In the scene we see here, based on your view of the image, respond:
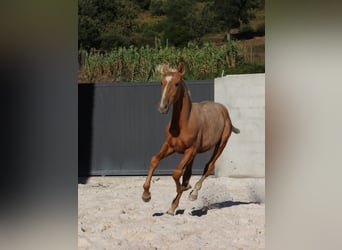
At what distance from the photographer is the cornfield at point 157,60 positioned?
5.66m

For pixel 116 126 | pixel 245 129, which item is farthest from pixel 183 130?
pixel 116 126

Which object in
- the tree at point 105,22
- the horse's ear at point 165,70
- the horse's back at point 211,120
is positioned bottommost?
the horse's back at point 211,120

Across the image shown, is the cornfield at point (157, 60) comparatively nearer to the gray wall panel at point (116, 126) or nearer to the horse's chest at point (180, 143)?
the gray wall panel at point (116, 126)

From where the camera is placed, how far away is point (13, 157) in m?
3.24

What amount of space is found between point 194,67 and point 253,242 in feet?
6.92

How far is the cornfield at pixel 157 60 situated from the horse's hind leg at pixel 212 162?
0.70 metres

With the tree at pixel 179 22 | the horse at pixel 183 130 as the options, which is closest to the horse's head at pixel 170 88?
the horse at pixel 183 130

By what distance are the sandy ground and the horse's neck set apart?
45 cm

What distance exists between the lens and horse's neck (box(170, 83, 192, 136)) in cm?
473

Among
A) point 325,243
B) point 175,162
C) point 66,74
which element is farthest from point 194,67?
point 325,243

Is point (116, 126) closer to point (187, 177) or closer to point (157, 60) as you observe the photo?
point (157, 60)

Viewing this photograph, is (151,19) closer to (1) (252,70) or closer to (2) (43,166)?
(1) (252,70)

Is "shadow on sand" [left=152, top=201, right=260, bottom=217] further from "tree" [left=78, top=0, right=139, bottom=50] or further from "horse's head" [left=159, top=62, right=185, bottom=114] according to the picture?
"tree" [left=78, top=0, right=139, bottom=50]

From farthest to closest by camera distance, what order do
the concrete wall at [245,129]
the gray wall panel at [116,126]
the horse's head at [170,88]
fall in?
the gray wall panel at [116,126] → the concrete wall at [245,129] → the horse's head at [170,88]
